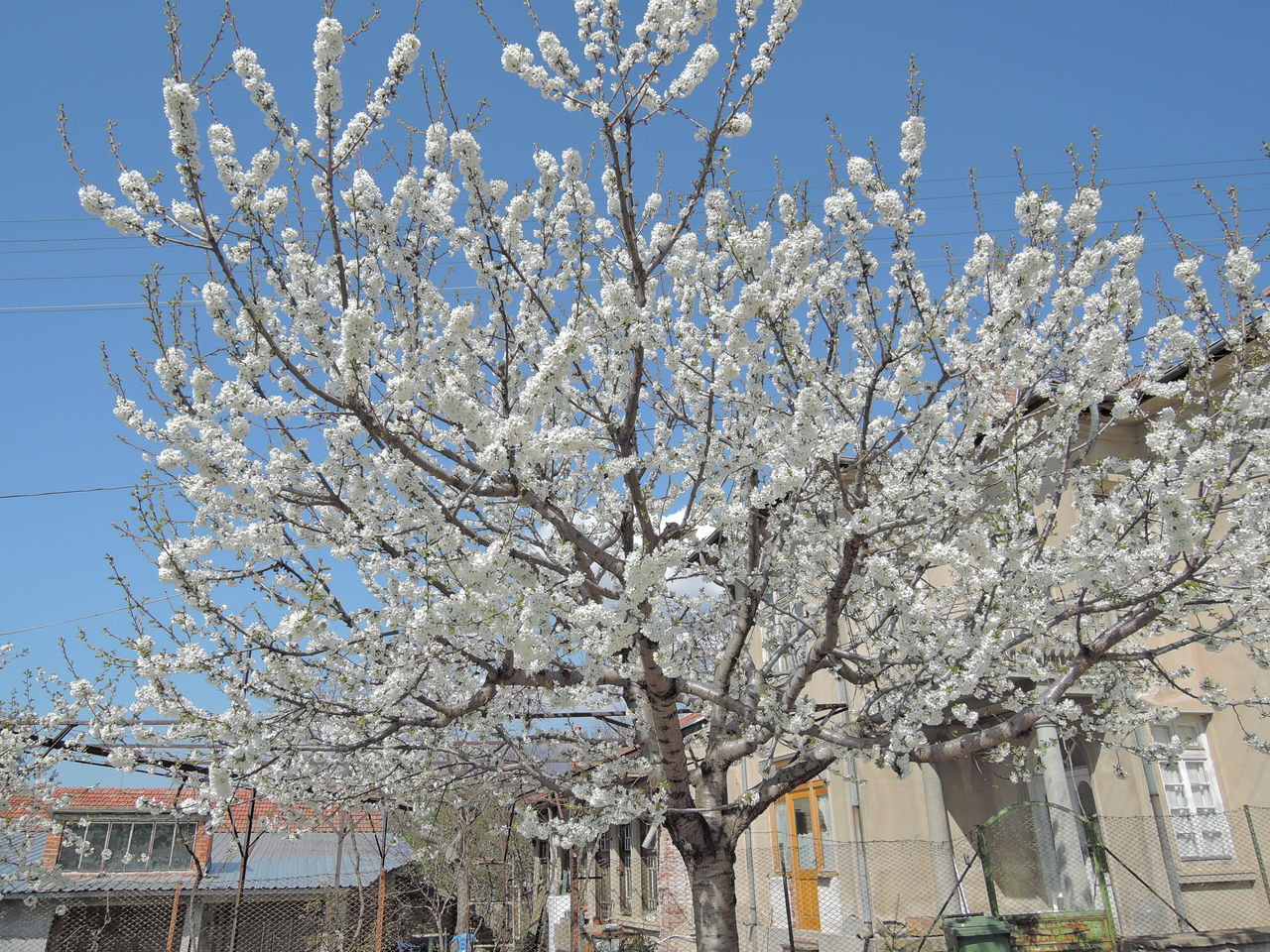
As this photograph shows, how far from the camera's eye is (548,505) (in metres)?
5.27

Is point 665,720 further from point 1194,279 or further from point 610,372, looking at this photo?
point 1194,279

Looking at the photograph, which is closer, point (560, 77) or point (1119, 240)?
point (560, 77)

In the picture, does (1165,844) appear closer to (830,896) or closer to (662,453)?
(830,896)

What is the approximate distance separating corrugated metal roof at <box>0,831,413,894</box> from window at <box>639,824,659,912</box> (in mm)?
5441

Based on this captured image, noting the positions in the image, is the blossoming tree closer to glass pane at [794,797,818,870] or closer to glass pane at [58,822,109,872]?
glass pane at [794,797,818,870]

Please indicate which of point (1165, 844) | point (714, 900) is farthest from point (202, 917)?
point (1165, 844)

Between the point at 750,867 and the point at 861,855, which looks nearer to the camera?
the point at 861,855

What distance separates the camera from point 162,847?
1958 cm

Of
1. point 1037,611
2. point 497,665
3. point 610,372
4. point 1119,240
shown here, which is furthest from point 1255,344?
point 497,665

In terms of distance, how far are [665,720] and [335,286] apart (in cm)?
354

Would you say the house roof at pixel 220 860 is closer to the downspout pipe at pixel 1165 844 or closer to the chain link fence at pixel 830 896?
the chain link fence at pixel 830 896

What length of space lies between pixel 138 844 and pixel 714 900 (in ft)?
60.2

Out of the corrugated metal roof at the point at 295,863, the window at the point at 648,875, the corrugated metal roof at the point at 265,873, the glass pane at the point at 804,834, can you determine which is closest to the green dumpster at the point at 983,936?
the glass pane at the point at 804,834

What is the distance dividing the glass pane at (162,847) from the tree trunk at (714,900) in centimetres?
1790
